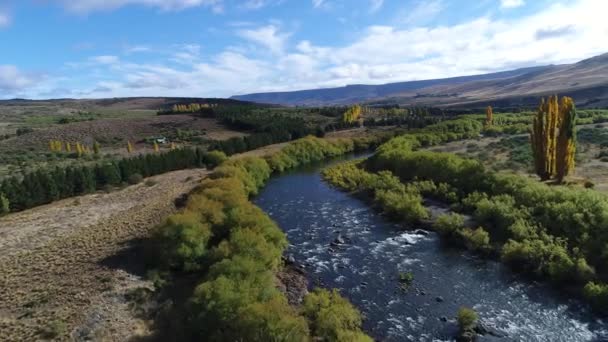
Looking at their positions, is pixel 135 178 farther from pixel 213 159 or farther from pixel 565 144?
pixel 565 144

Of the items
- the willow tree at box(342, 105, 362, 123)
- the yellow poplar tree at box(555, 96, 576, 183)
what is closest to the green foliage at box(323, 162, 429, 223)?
the yellow poplar tree at box(555, 96, 576, 183)

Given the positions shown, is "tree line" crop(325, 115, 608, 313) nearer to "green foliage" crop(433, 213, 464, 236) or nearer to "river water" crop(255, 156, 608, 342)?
"green foliage" crop(433, 213, 464, 236)

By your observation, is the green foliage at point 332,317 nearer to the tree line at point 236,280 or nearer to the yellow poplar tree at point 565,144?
the tree line at point 236,280

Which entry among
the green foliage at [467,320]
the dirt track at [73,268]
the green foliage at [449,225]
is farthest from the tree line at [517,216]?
the dirt track at [73,268]

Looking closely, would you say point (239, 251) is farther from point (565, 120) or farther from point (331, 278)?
point (565, 120)

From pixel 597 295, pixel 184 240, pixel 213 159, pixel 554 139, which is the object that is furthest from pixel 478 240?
pixel 213 159
